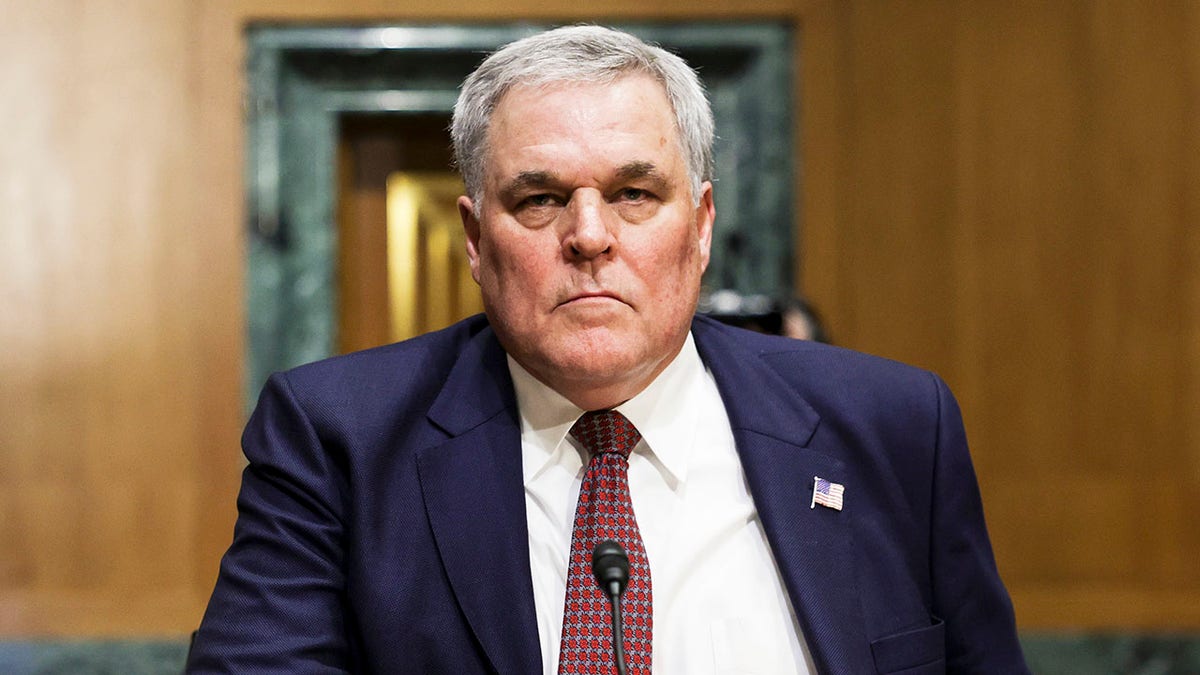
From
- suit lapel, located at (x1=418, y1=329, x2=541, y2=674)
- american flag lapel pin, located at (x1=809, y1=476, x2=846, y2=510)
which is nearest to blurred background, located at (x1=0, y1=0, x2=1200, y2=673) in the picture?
american flag lapel pin, located at (x1=809, y1=476, x2=846, y2=510)

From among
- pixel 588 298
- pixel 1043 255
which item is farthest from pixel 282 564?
pixel 1043 255

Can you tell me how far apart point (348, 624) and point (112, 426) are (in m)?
2.36

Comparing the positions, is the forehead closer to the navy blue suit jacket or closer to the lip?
the lip

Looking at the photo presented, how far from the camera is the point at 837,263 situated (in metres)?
3.59

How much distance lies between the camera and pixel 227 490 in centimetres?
356

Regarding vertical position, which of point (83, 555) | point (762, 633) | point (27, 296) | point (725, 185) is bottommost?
point (83, 555)

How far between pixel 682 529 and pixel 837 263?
7.03ft

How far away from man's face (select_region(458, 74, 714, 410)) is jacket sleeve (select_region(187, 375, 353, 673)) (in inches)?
11.9

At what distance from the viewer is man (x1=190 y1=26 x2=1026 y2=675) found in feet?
4.76

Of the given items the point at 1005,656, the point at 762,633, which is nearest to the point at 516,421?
the point at 762,633

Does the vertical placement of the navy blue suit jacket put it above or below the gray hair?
below

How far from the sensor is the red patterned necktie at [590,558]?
142 centimetres

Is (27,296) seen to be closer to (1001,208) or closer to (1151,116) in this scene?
Result: (1001,208)

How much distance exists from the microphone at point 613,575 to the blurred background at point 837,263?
233 cm
